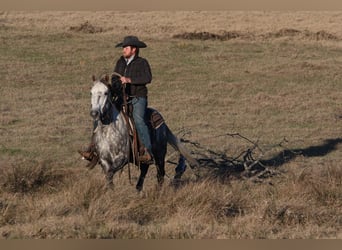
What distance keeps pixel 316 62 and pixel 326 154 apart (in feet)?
46.7

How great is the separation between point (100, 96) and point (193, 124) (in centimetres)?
922

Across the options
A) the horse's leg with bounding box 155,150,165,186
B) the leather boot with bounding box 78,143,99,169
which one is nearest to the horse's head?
the leather boot with bounding box 78,143,99,169

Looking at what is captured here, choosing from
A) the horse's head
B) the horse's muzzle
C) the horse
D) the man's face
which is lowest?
the horse

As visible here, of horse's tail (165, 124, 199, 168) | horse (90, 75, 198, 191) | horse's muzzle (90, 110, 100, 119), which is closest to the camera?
horse's muzzle (90, 110, 100, 119)

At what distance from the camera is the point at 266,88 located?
26.1 m

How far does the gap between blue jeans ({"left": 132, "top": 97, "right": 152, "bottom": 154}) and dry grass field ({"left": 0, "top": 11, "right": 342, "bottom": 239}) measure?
2.30ft

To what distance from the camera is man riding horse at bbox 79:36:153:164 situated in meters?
11.0

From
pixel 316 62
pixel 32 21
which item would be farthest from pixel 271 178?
pixel 32 21

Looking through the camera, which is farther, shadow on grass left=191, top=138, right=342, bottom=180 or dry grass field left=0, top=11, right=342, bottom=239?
shadow on grass left=191, top=138, right=342, bottom=180

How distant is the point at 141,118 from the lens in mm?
11219

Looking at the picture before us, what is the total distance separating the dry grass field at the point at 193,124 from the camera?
8906 millimetres

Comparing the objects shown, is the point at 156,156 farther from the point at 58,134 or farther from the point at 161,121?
the point at 58,134

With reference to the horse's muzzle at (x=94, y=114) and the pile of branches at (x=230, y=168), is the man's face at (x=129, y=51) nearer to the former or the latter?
the horse's muzzle at (x=94, y=114)

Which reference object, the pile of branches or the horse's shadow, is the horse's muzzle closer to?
the horse's shadow
